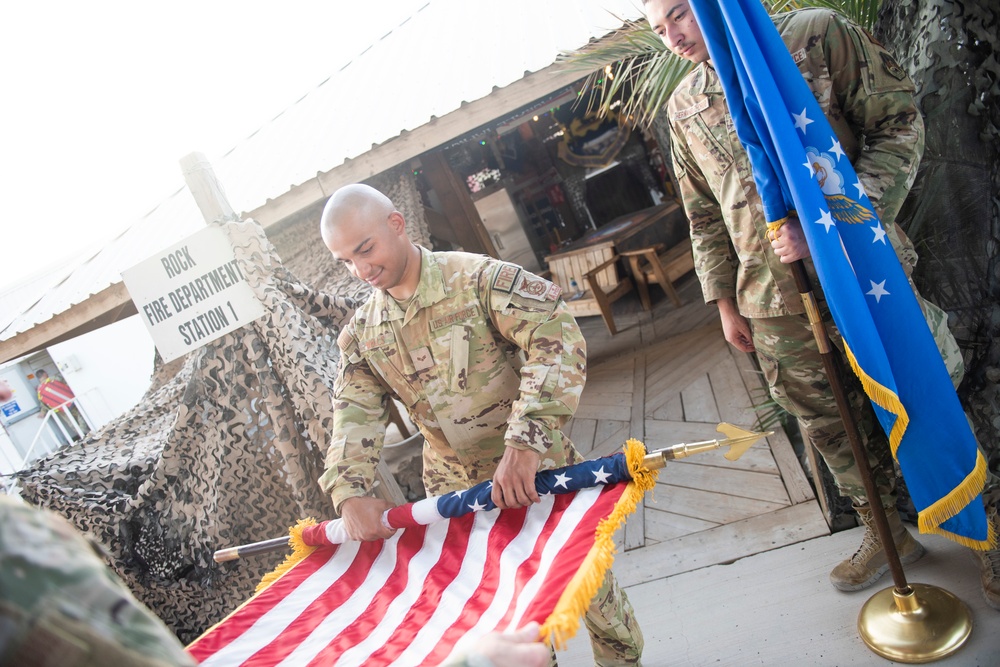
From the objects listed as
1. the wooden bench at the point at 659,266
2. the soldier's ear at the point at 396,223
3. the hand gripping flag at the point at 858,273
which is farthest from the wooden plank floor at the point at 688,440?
the soldier's ear at the point at 396,223

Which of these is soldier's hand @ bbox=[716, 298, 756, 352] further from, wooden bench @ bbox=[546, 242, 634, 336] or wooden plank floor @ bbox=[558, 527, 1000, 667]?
wooden bench @ bbox=[546, 242, 634, 336]

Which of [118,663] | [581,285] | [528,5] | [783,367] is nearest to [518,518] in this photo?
[783,367]

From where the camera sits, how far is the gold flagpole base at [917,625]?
5.82 feet

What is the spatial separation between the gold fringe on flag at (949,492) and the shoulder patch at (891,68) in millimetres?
747

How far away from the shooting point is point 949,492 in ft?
5.23

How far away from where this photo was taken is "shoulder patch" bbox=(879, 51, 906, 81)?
1.65m

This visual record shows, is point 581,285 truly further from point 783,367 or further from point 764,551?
point 783,367

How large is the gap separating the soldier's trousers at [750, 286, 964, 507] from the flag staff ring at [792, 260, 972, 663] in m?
0.08

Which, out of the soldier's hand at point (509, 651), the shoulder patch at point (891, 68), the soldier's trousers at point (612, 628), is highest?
the shoulder patch at point (891, 68)

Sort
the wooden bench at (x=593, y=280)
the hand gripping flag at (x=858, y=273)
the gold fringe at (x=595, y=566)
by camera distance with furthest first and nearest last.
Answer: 1. the wooden bench at (x=593, y=280)
2. the hand gripping flag at (x=858, y=273)
3. the gold fringe at (x=595, y=566)

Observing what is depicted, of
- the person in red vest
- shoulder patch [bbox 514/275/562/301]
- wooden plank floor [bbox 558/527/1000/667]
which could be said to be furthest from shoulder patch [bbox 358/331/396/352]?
the person in red vest

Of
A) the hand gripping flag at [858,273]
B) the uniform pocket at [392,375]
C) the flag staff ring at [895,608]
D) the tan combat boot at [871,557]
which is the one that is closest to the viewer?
the hand gripping flag at [858,273]

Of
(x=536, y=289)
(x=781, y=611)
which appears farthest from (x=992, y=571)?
(x=536, y=289)

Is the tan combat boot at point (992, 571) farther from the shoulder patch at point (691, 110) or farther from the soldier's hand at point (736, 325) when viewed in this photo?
the shoulder patch at point (691, 110)
